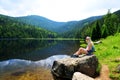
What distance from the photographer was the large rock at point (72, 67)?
57.5ft

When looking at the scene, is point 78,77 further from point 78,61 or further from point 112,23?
point 112,23

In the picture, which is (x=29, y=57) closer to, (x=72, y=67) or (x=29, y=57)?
(x=29, y=57)

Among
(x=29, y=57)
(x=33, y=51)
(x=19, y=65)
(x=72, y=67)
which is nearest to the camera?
(x=72, y=67)

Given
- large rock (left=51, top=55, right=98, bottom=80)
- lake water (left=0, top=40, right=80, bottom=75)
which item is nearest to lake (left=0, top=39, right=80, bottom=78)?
lake water (left=0, top=40, right=80, bottom=75)

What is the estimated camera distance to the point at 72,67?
17.5m

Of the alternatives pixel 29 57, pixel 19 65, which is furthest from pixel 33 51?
pixel 19 65

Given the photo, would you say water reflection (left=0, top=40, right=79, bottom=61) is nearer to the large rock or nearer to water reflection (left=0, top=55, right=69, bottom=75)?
water reflection (left=0, top=55, right=69, bottom=75)

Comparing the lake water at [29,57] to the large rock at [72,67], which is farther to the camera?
the lake water at [29,57]

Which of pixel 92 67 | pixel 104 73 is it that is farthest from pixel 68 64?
pixel 104 73

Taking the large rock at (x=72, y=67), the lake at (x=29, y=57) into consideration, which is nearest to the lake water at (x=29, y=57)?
the lake at (x=29, y=57)

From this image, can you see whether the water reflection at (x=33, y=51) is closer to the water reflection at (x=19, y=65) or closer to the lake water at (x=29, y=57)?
the lake water at (x=29, y=57)

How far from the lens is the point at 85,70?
58.6ft

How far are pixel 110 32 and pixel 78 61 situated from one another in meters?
85.1

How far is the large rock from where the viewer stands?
1752 centimetres
